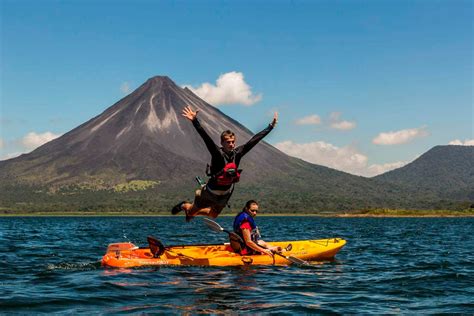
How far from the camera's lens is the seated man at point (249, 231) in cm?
1889

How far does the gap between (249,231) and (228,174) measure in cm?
588

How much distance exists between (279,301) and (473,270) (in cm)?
888

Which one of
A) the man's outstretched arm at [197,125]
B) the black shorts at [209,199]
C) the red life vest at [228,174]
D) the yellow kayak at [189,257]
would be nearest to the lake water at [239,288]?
the yellow kayak at [189,257]

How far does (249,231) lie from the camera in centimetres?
1922

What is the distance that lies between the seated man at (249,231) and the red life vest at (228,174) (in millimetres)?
Answer: 4925

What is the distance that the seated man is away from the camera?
18.9 m

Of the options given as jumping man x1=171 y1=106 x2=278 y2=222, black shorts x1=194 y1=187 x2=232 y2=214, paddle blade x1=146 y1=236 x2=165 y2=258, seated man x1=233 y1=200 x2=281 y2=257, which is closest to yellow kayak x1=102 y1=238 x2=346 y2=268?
paddle blade x1=146 y1=236 x2=165 y2=258

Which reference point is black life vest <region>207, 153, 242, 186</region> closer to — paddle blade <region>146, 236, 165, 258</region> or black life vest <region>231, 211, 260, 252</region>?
→ black life vest <region>231, 211, 260, 252</region>

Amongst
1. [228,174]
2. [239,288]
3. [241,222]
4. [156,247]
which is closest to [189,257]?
[156,247]

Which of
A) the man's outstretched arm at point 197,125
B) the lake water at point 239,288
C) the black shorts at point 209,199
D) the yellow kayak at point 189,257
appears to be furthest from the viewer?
the yellow kayak at point 189,257

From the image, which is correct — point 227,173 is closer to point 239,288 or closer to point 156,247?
point 239,288

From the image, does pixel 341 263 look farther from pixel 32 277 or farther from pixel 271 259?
pixel 32 277

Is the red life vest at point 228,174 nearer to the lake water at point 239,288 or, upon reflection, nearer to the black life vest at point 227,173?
the black life vest at point 227,173

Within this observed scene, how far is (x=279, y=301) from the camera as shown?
42.4 ft
